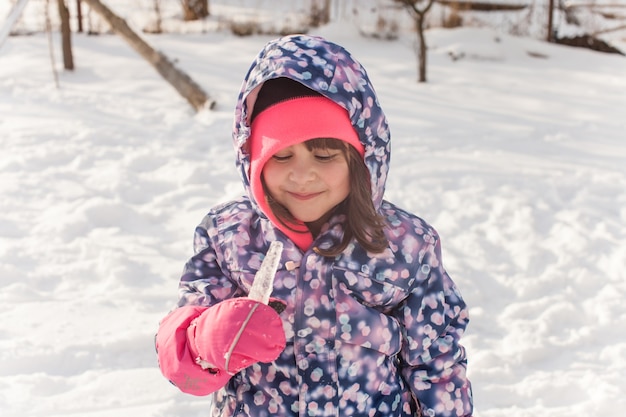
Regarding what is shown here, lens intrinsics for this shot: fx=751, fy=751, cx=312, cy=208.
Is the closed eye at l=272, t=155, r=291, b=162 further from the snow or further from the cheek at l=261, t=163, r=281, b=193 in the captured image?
the snow

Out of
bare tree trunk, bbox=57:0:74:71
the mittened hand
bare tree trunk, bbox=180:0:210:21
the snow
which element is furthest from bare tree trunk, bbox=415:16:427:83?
the mittened hand

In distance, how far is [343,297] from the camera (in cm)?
173

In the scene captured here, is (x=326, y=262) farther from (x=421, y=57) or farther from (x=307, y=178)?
(x=421, y=57)

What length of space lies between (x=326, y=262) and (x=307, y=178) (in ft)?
0.69

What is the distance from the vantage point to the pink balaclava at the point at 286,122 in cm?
163

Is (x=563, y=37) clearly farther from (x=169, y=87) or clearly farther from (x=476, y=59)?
(x=169, y=87)

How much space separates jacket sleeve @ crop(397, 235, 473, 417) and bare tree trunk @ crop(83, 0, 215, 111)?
14.1ft

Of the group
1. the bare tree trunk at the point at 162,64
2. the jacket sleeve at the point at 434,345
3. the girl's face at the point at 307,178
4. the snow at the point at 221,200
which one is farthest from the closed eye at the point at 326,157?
the bare tree trunk at the point at 162,64

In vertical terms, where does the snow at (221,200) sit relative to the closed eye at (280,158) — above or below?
below

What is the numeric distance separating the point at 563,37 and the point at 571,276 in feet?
21.1

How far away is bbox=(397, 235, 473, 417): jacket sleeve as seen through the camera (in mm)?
1767

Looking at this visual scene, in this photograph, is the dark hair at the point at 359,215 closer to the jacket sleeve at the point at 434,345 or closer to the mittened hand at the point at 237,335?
the jacket sleeve at the point at 434,345

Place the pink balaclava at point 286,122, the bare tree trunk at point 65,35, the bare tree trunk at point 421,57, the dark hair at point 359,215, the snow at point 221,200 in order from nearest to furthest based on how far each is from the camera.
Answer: the pink balaclava at point 286,122 → the dark hair at point 359,215 → the snow at point 221,200 → the bare tree trunk at point 65,35 → the bare tree trunk at point 421,57

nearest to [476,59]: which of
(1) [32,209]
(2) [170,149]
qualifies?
(2) [170,149]
